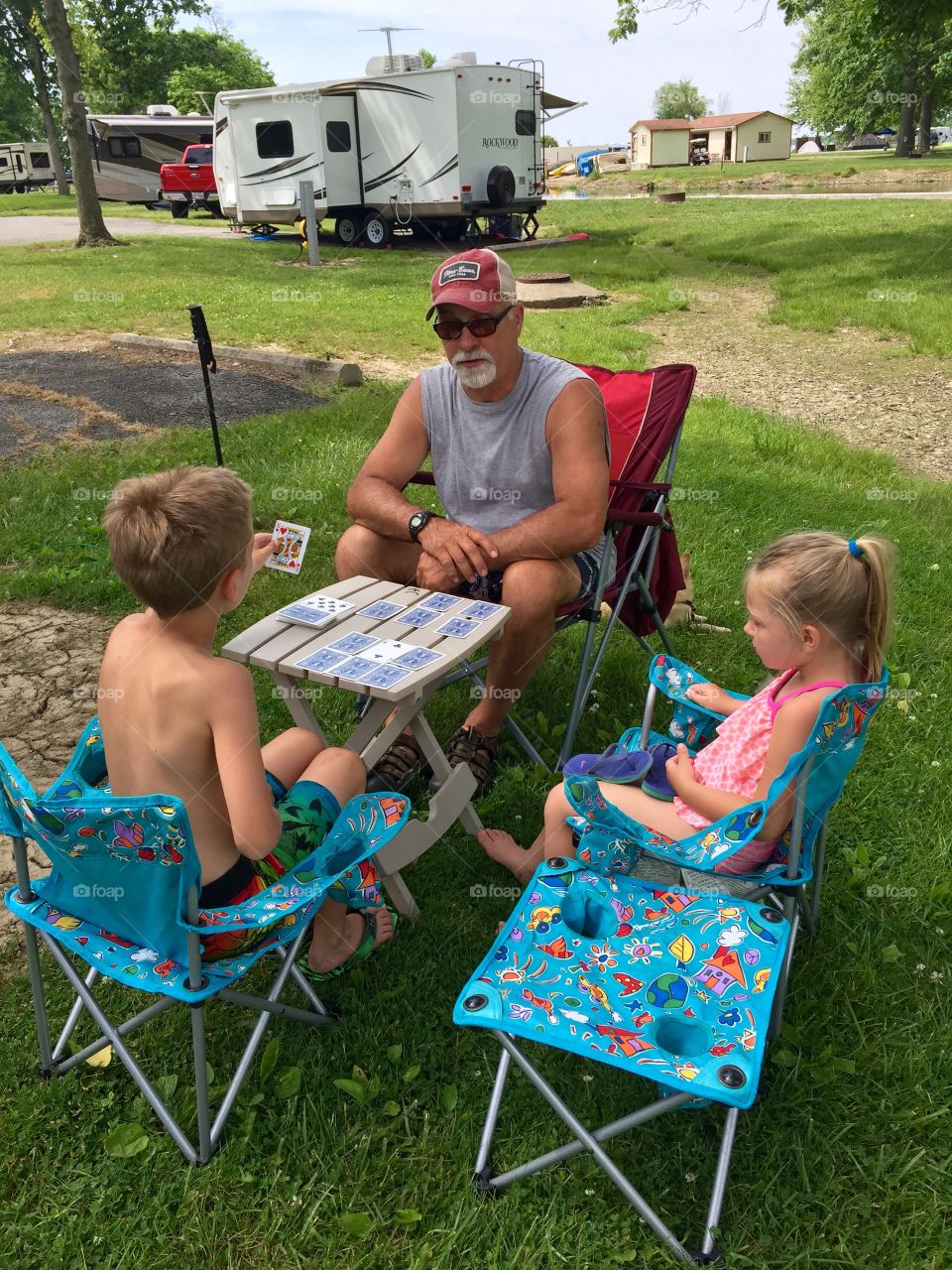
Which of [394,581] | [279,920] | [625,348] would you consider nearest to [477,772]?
[394,581]

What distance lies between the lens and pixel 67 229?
19781mm

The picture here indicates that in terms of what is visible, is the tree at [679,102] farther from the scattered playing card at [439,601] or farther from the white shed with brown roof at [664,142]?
the scattered playing card at [439,601]

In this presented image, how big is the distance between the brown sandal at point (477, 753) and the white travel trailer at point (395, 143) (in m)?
15.0

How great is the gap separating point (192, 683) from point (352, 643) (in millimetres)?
768

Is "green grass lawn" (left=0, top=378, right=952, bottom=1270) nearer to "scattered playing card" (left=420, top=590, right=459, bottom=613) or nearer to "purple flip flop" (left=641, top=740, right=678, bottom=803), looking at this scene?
"purple flip flop" (left=641, top=740, right=678, bottom=803)

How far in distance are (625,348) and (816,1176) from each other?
780cm

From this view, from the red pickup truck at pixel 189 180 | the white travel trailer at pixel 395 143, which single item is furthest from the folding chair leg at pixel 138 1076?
the red pickup truck at pixel 189 180

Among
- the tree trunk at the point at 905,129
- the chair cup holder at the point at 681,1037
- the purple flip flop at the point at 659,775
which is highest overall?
the tree trunk at the point at 905,129

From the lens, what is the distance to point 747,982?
1.81 m

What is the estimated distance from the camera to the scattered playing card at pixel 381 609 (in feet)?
8.83

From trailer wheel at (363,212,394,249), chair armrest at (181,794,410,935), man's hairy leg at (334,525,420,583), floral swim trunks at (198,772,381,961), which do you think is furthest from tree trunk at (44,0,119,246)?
chair armrest at (181,794,410,935)

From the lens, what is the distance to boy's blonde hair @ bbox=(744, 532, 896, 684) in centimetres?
193

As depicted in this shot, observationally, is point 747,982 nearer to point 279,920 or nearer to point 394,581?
point 279,920

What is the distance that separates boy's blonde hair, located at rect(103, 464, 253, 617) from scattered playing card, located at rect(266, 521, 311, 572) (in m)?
0.64
